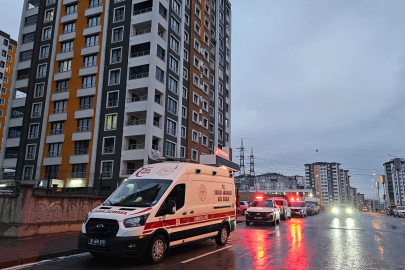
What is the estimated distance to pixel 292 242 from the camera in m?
11.8

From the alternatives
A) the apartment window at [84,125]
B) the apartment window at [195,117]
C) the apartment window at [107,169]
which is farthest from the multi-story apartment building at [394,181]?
the apartment window at [84,125]

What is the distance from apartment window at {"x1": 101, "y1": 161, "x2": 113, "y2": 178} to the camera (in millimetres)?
32594

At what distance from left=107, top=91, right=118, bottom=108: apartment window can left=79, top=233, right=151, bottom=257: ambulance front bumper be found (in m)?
28.3

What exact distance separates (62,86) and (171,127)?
48.0ft

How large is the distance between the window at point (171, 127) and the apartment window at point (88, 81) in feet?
32.2

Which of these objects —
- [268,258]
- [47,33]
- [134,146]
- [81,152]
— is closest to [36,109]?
[81,152]

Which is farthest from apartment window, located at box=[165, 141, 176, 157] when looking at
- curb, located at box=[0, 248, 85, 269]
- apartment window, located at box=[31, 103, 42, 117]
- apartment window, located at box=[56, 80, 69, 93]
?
curb, located at box=[0, 248, 85, 269]

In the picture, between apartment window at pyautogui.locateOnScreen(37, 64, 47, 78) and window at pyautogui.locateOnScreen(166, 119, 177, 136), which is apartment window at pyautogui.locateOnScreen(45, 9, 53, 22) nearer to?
apartment window at pyautogui.locateOnScreen(37, 64, 47, 78)

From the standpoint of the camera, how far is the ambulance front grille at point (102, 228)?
7.21 m

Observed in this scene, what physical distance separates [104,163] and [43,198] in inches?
858

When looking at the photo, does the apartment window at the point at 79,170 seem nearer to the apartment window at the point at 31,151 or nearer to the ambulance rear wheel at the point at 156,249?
Answer: the apartment window at the point at 31,151

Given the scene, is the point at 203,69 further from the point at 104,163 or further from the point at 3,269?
the point at 3,269

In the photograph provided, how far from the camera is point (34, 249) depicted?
881 centimetres

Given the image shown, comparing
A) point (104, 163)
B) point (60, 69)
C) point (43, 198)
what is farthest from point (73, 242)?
point (60, 69)
